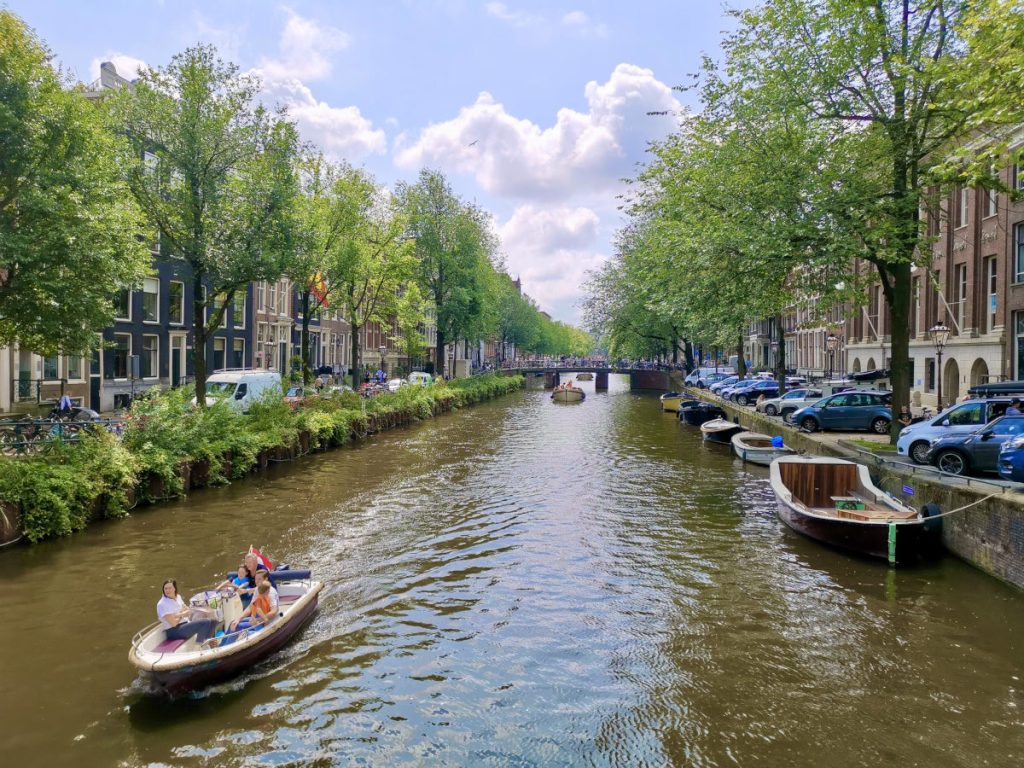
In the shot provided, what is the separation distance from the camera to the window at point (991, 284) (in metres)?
30.1

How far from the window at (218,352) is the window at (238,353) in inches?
36.5

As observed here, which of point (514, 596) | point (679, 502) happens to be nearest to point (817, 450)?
point (679, 502)

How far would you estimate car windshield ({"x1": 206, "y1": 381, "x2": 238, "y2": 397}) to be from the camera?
28.3 metres

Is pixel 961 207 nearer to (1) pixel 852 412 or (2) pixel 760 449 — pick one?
(1) pixel 852 412

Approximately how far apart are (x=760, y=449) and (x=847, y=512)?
12.0m

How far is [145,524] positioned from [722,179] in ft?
62.1

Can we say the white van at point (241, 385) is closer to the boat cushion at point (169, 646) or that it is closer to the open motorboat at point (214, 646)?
the open motorboat at point (214, 646)

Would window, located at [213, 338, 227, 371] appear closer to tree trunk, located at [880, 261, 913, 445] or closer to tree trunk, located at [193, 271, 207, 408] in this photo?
tree trunk, located at [193, 271, 207, 408]

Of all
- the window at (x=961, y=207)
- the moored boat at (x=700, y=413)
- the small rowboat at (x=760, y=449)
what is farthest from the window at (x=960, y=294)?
the small rowboat at (x=760, y=449)

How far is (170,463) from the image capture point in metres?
17.8

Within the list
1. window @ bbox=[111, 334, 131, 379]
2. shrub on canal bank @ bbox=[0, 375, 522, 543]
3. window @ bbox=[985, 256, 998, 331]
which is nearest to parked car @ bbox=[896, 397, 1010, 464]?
window @ bbox=[985, 256, 998, 331]

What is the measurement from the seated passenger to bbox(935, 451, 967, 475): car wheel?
14.7 m

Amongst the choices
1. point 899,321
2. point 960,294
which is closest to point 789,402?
point 960,294

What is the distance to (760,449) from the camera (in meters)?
26.1
